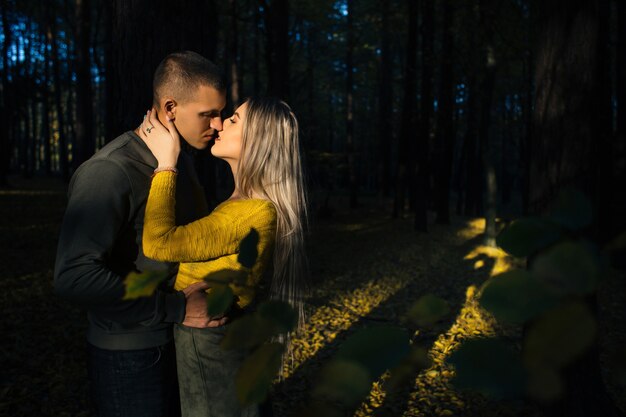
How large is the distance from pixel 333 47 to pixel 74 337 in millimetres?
29675

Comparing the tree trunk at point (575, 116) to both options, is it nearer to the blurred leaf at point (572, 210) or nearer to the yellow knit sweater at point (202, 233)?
the yellow knit sweater at point (202, 233)

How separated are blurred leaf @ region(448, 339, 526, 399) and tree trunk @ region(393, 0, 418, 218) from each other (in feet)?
46.3

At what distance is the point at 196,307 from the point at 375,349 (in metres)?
1.52

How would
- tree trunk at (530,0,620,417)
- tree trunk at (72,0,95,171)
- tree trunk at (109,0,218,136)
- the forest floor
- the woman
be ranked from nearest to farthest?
the woman, tree trunk at (109,0,218,136), tree trunk at (530,0,620,417), the forest floor, tree trunk at (72,0,95,171)

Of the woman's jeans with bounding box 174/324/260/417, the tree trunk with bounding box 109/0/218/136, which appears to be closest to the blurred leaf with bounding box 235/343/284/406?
the woman's jeans with bounding box 174/324/260/417

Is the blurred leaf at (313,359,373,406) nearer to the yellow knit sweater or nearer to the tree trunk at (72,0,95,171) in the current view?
the yellow knit sweater

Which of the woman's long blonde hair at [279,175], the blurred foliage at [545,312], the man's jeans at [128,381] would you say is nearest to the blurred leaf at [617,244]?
the blurred foliage at [545,312]

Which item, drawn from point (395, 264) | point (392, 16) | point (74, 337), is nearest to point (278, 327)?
point (74, 337)

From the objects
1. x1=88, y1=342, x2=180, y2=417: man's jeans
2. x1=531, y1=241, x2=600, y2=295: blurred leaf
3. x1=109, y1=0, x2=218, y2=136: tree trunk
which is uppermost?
x1=109, y1=0, x2=218, y2=136: tree trunk

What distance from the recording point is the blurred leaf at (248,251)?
0.65 metres

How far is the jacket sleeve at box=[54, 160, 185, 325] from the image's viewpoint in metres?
1.72

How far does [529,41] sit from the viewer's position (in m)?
11.9

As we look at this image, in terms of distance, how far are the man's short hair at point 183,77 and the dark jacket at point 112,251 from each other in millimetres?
288

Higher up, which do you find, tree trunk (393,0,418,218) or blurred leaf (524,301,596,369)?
tree trunk (393,0,418,218)
